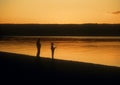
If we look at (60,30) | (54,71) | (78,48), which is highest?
(60,30)

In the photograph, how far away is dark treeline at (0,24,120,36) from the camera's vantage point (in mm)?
1483

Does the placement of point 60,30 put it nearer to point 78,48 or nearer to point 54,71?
point 78,48

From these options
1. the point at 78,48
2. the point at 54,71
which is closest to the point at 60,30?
the point at 78,48

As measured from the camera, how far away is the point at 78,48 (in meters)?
1.51

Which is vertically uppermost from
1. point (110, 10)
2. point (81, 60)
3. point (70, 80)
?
point (110, 10)

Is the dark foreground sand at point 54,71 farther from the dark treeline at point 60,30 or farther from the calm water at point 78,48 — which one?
the dark treeline at point 60,30

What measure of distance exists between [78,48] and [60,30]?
0.51 ft

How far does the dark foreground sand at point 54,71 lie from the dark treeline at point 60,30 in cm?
20

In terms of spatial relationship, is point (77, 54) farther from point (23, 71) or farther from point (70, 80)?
point (23, 71)

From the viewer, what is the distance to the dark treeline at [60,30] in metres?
1.48

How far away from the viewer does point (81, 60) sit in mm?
1416

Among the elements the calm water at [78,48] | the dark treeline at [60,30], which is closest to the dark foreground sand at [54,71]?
the calm water at [78,48]

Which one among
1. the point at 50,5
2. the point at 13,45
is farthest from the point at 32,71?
the point at 50,5

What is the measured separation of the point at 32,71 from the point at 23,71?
5cm
